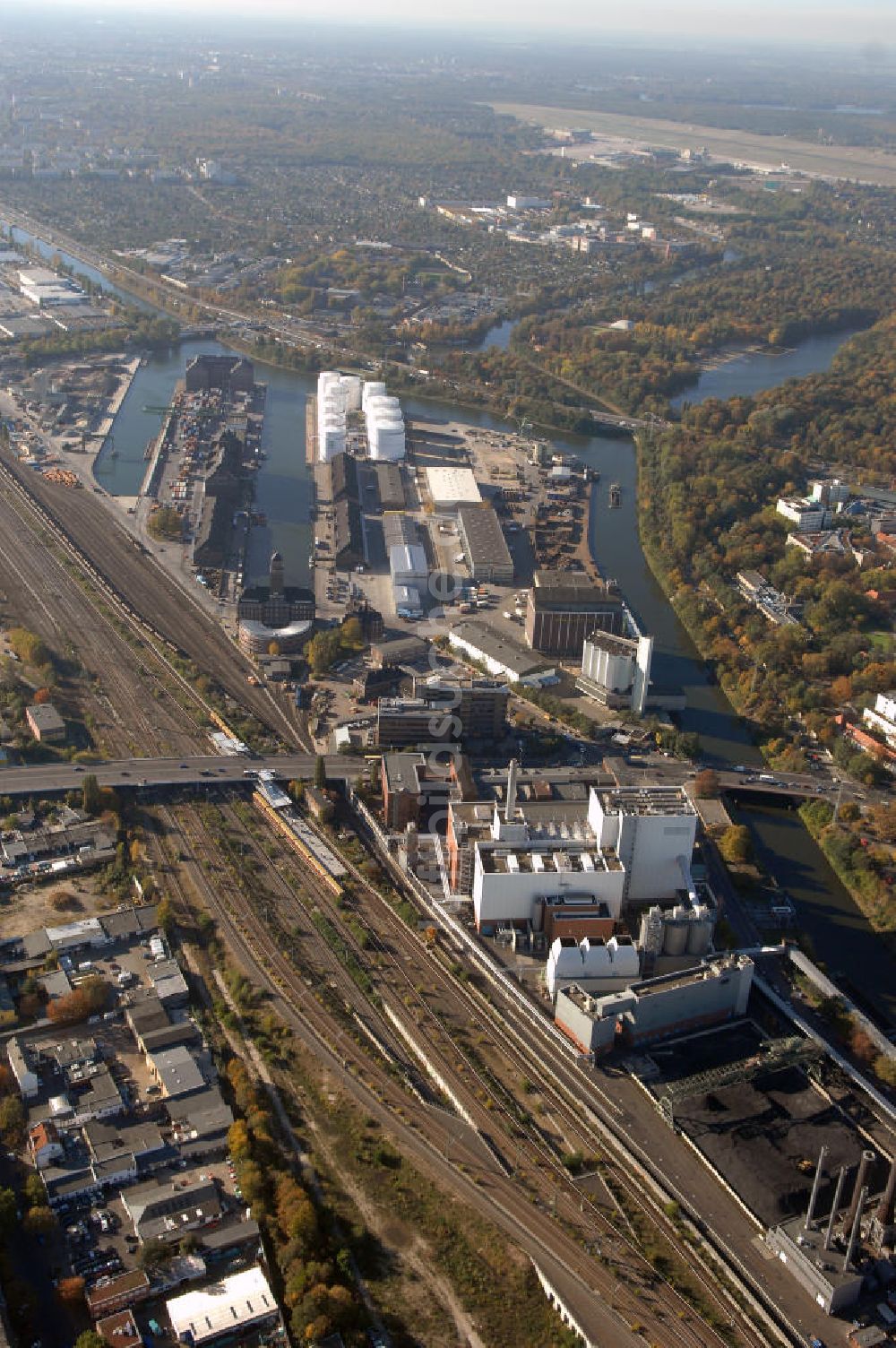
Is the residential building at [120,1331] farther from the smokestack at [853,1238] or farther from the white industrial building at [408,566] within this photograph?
the white industrial building at [408,566]

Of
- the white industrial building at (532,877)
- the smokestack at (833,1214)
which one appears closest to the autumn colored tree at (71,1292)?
the white industrial building at (532,877)

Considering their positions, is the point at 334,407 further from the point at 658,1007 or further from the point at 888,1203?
the point at 888,1203

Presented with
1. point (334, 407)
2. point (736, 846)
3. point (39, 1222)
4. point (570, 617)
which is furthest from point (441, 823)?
point (334, 407)

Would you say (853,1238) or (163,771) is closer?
(853,1238)

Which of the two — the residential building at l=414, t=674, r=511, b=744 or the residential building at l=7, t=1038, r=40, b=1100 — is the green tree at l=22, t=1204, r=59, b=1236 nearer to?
the residential building at l=7, t=1038, r=40, b=1100

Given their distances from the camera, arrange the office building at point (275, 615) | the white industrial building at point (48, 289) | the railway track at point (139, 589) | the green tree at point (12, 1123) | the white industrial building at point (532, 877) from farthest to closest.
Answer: the white industrial building at point (48, 289) < the office building at point (275, 615) < the railway track at point (139, 589) < the white industrial building at point (532, 877) < the green tree at point (12, 1123)

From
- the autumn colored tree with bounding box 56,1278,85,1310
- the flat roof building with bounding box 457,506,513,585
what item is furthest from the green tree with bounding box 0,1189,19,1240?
the flat roof building with bounding box 457,506,513,585
